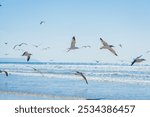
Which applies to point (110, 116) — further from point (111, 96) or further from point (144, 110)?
point (111, 96)

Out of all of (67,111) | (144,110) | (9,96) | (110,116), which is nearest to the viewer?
(110,116)

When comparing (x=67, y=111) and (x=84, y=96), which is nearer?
(x=67, y=111)

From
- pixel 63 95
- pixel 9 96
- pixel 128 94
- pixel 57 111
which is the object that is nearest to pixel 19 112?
pixel 57 111

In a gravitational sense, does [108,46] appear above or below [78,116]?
above

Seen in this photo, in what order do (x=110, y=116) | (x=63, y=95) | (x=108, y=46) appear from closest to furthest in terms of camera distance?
1. (x=108, y=46)
2. (x=110, y=116)
3. (x=63, y=95)

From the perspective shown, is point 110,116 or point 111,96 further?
→ point 111,96

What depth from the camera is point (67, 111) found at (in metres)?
10.9

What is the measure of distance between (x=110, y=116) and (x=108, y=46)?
7.40 feet

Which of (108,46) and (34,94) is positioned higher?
(108,46)

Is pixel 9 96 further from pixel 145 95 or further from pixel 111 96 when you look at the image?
pixel 145 95

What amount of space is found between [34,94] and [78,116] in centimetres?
670

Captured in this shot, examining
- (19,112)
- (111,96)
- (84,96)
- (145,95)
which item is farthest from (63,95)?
(19,112)

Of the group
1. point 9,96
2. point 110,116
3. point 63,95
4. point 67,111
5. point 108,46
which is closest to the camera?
point 108,46

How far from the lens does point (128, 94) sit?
17.2 metres
